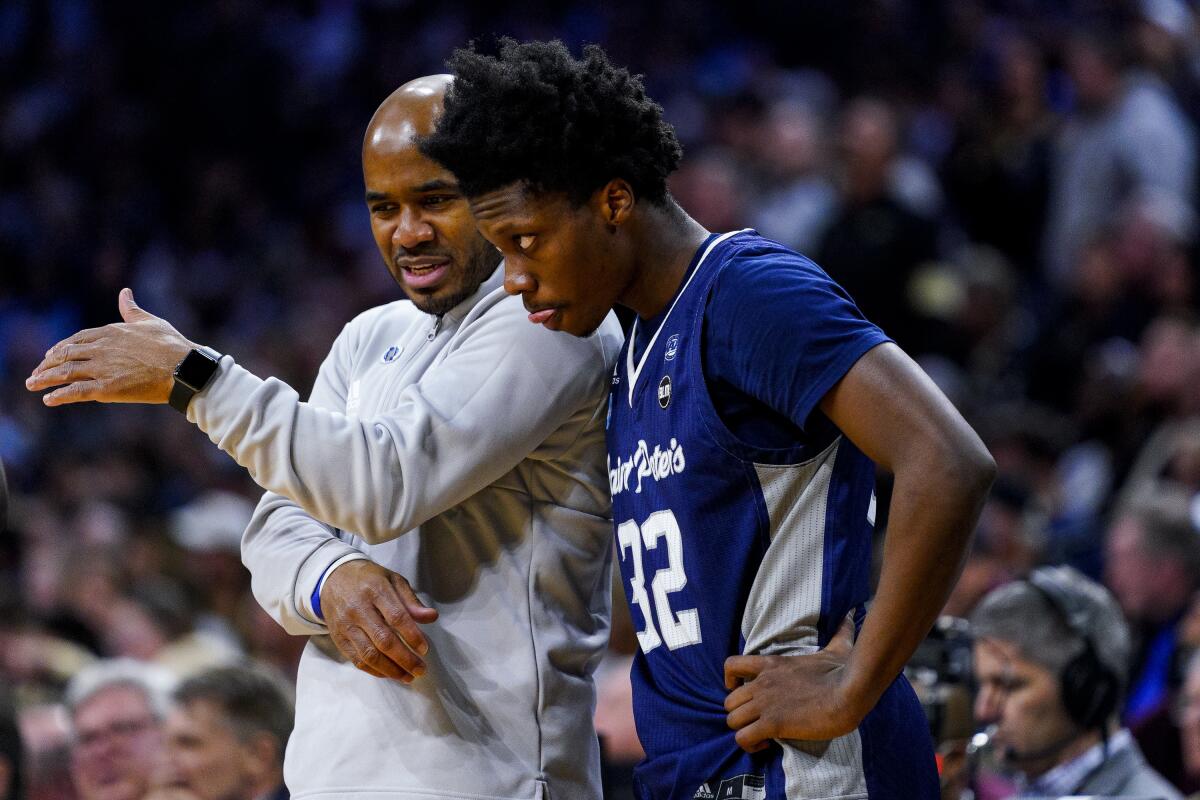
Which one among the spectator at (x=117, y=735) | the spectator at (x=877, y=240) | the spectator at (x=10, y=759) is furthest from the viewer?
the spectator at (x=877, y=240)

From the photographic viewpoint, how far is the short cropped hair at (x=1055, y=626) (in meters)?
4.09

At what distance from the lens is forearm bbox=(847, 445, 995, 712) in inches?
92.1

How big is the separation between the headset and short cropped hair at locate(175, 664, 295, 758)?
6.84 ft

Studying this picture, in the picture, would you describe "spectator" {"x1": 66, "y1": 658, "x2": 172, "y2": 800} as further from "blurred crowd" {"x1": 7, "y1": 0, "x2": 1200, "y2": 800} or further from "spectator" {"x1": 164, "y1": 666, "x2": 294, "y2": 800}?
"spectator" {"x1": 164, "y1": 666, "x2": 294, "y2": 800}

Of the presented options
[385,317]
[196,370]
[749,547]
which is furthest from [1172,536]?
[196,370]

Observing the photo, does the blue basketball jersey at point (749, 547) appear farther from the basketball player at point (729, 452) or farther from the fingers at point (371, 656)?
Result: the fingers at point (371, 656)

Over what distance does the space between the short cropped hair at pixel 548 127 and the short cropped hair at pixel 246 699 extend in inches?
88.2

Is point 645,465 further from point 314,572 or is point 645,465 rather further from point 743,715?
point 314,572

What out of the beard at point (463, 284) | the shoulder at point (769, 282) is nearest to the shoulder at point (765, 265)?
the shoulder at point (769, 282)

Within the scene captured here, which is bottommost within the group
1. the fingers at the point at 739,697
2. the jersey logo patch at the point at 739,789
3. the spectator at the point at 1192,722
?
the spectator at the point at 1192,722

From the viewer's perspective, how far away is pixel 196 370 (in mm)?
2641

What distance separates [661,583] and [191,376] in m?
0.86

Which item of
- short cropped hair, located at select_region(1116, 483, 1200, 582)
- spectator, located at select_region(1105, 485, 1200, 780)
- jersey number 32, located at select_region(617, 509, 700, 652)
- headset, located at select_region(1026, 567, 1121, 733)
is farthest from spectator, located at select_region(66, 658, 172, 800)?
short cropped hair, located at select_region(1116, 483, 1200, 582)

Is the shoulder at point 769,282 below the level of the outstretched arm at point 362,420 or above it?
above
